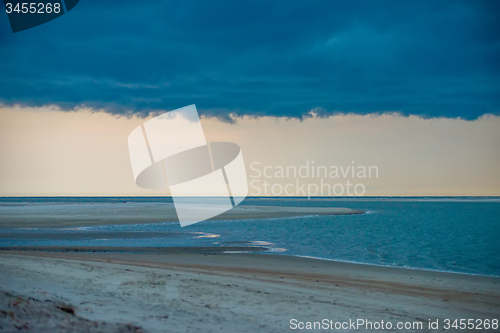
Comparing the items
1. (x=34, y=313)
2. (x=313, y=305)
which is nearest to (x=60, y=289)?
(x=34, y=313)

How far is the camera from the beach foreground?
9492 millimetres

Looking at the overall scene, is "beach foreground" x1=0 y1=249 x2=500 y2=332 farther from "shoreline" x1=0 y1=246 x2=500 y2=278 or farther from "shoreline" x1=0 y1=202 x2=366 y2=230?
"shoreline" x1=0 y1=202 x2=366 y2=230

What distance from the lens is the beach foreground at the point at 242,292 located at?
→ 949 centimetres

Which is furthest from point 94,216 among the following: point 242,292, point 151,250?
point 242,292

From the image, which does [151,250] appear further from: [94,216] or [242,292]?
[94,216]

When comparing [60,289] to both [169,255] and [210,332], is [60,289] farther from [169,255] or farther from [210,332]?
[169,255]

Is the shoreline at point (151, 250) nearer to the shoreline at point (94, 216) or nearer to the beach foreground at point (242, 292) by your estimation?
the beach foreground at point (242, 292)

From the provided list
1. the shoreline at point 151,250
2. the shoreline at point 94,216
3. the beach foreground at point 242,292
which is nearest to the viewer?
the beach foreground at point 242,292

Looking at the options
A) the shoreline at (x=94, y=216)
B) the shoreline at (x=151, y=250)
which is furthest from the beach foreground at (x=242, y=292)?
the shoreline at (x=94, y=216)

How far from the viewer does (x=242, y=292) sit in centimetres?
1252

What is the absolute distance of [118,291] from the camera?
11.8m

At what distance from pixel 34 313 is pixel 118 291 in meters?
4.01

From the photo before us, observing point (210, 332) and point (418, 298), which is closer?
point (210, 332)

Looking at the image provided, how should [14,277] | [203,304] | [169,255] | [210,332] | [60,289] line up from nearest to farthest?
1. [210,332]
2. [203,304]
3. [60,289]
4. [14,277]
5. [169,255]
